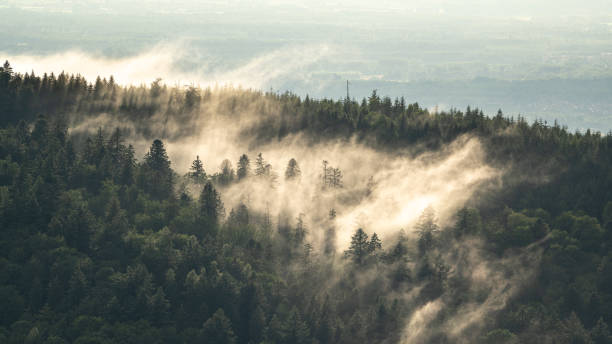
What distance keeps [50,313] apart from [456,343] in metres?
93.9

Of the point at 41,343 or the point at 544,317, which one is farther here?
the point at 544,317

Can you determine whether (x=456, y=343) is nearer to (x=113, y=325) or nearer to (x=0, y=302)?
(x=113, y=325)

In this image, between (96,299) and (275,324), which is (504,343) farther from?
(96,299)

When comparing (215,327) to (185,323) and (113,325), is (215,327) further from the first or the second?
(113,325)

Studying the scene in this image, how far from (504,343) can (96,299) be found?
9421cm

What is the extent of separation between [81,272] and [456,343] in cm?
9006

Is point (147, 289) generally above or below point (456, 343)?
above

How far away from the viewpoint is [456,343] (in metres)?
200

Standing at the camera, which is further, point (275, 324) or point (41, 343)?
point (275, 324)

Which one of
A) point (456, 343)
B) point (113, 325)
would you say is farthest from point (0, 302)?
point (456, 343)

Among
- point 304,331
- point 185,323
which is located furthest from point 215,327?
point 304,331

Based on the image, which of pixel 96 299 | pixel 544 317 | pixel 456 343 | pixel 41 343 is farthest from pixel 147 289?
pixel 544 317

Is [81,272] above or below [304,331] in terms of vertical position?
above

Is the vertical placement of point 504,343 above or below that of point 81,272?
below
